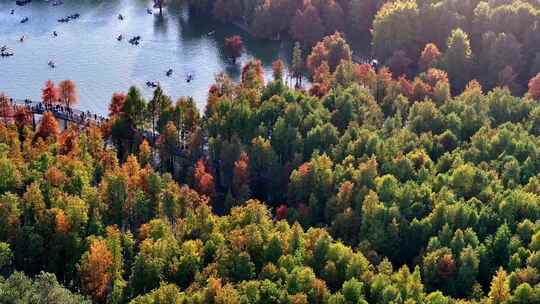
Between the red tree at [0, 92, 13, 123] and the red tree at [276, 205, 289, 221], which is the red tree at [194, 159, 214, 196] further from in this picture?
the red tree at [0, 92, 13, 123]

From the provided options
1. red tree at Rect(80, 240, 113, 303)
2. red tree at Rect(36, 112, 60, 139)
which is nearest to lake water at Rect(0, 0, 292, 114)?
red tree at Rect(36, 112, 60, 139)

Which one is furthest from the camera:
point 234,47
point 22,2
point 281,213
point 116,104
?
point 22,2

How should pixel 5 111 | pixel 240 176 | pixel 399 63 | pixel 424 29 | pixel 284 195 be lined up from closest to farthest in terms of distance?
pixel 240 176, pixel 284 195, pixel 5 111, pixel 399 63, pixel 424 29

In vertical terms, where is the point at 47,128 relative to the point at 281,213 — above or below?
above

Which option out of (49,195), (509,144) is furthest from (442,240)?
(49,195)

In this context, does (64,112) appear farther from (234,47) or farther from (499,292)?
(499,292)

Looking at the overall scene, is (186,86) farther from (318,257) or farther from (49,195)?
(318,257)

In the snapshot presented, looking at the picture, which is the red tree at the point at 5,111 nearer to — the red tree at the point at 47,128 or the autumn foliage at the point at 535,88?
the red tree at the point at 47,128

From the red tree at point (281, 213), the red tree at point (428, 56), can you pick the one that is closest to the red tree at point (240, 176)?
the red tree at point (281, 213)

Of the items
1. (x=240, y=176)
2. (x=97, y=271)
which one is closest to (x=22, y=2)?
(x=240, y=176)
